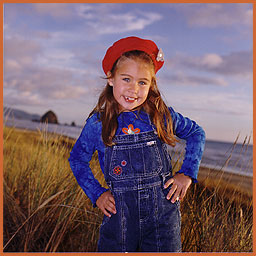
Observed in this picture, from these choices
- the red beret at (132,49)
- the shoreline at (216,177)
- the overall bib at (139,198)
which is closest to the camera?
the overall bib at (139,198)

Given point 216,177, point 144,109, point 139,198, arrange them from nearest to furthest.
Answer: point 139,198, point 144,109, point 216,177

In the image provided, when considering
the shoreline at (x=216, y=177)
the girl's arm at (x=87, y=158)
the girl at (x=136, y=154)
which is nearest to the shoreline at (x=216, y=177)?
the shoreline at (x=216, y=177)

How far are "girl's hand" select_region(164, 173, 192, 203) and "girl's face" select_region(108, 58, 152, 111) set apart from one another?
48cm

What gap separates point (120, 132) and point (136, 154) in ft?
0.54

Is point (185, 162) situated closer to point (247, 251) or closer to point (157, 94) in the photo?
point (157, 94)

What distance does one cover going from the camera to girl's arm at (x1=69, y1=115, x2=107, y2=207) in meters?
1.94

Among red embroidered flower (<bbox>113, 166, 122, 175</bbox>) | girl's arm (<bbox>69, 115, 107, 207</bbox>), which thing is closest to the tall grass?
girl's arm (<bbox>69, 115, 107, 207</bbox>)

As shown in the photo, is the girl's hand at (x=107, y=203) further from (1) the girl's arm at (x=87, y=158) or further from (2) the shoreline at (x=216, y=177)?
(2) the shoreline at (x=216, y=177)

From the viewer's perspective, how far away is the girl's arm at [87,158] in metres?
1.94

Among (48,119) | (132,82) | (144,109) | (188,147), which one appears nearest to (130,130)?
(144,109)

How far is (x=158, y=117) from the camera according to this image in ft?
6.27

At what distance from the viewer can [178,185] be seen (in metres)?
1.89

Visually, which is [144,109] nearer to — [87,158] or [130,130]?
[130,130]

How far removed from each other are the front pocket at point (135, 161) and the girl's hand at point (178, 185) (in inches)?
4.7
